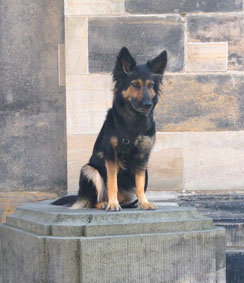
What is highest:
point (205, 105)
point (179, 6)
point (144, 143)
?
point (179, 6)

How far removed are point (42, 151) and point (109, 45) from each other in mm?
1535

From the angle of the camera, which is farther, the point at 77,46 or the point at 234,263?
the point at 77,46

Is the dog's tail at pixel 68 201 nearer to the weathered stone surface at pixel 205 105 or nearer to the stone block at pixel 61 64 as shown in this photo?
the weathered stone surface at pixel 205 105

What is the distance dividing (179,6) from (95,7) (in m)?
0.88

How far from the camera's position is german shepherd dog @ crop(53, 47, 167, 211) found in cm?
445

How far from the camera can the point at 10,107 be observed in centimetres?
652

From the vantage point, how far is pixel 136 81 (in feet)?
14.5

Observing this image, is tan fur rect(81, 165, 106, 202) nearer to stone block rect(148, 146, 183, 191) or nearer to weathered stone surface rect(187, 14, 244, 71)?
stone block rect(148, 146, 183, 191)

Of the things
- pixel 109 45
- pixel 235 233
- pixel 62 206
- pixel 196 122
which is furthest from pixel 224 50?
pixel 62 206

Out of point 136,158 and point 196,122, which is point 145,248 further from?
point 196,122

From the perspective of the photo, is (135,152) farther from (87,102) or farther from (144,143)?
(87,102)

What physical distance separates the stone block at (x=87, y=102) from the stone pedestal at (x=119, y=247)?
4.93 ft

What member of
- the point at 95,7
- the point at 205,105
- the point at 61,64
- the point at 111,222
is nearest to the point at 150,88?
the point at 111,222

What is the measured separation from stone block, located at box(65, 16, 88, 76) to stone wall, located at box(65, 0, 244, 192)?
0.01 meters
